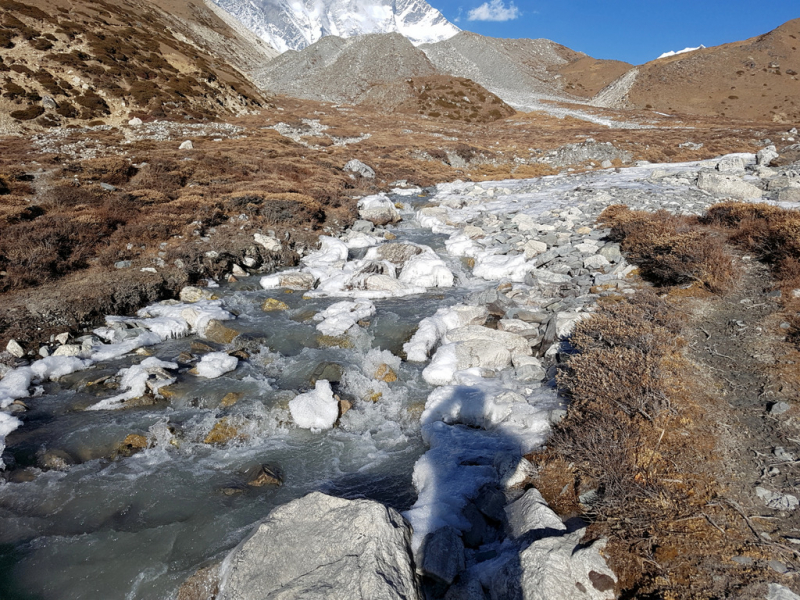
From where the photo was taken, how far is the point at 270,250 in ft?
56.7

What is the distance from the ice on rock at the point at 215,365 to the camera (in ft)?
30.8

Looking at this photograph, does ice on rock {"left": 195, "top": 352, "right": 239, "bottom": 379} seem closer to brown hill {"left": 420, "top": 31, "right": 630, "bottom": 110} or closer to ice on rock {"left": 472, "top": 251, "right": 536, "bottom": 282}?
ice on rock {"left": 472, "top": 251, "right": 536, "bottom": 282}

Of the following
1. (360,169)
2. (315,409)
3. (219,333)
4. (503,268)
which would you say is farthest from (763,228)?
(360,169)

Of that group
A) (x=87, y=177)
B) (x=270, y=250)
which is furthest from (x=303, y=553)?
(x=87, y=177)

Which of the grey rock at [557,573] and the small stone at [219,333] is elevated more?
the grey rock at [557,573]

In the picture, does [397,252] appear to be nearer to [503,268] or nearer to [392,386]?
[503,268]

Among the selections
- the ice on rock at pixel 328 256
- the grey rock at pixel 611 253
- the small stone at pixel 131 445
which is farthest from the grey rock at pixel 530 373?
the ice on rock at pixel 328 256

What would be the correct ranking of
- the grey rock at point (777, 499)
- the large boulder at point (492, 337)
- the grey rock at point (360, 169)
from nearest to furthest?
1. the grey rock at point (777, 499)
2. the large boulder at point (492, 337)
3. the grey rock at point (360, 169)

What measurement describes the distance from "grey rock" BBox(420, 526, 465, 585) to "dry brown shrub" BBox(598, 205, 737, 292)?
862cm

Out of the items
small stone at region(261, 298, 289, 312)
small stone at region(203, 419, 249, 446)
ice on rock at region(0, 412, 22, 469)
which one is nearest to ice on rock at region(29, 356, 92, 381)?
ice on rock at region(0, 412, 22, 469)

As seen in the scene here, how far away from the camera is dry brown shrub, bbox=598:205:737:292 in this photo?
32.0ft

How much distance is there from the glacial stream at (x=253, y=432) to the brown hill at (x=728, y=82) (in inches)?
3362

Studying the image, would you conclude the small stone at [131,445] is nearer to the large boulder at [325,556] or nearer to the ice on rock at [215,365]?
the ice on rock at [215,365]

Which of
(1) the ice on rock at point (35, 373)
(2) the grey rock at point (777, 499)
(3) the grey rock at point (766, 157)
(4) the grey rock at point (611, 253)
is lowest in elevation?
(1) the ice on rock at point (35, 373)
